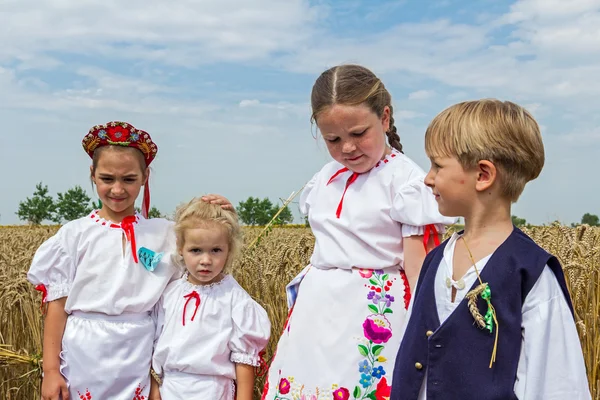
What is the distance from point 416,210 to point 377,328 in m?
0.45

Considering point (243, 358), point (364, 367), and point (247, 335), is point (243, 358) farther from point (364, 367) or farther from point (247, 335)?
point (364, 367)

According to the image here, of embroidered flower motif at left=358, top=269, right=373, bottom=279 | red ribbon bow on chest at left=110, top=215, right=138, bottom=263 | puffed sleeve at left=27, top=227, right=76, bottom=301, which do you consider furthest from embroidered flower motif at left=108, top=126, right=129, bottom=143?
embroidered flower motif at left=358, top=269, right=373, bottom=279

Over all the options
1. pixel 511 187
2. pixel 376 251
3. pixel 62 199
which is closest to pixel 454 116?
pixel 511 187

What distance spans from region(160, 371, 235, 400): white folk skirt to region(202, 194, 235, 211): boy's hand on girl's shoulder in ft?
2.40

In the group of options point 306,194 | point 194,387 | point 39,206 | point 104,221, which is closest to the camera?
point 194,387

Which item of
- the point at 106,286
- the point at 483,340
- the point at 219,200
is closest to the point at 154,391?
the point at 106,286

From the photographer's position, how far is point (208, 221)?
2842 millimetres

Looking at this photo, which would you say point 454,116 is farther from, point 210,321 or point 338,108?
point 210,321

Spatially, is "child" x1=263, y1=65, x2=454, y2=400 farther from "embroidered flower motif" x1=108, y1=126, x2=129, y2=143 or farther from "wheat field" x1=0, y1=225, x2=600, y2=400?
"wheat field" x1=0, y1=225, x2=600, y2=400

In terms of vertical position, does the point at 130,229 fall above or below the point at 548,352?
above

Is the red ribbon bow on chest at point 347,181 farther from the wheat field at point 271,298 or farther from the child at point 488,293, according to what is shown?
the wheat field at point 271,298

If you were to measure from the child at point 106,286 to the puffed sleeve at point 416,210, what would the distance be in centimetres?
90

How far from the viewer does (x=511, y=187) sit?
1823 millimetres

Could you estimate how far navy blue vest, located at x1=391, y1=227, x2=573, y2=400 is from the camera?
1727mm
